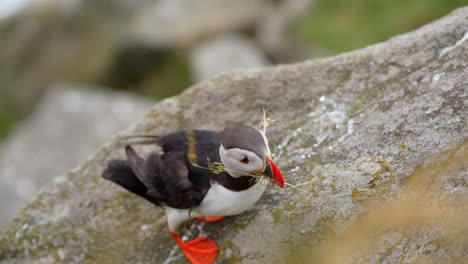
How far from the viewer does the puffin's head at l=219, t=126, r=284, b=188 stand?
9.70 ft

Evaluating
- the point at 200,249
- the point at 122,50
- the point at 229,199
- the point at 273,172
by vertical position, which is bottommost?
the point at 122,50

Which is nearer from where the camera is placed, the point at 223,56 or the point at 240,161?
the point at 240,161

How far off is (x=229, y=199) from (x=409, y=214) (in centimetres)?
110

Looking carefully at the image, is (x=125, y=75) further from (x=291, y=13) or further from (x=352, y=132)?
(x=352, y=132)

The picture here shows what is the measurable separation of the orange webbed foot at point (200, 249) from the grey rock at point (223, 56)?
18.3 ft

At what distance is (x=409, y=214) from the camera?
2.92 m

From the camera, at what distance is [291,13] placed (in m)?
9.74

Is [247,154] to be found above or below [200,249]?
above

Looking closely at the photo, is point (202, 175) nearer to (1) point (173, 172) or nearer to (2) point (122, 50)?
(1) point (173, 172)

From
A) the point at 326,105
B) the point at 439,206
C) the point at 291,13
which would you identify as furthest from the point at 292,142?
the point at 291,13

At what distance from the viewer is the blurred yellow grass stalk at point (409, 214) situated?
2842mm

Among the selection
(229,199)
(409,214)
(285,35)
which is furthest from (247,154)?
(285,35)

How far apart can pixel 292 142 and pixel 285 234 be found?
860 millimetres

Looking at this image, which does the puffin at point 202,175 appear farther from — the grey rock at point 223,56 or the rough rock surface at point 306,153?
the grey rock at point 223,56
